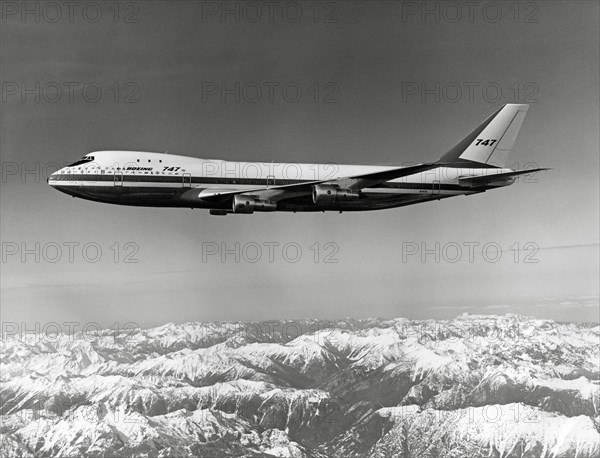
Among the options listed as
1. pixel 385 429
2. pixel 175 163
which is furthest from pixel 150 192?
pixel 385 429

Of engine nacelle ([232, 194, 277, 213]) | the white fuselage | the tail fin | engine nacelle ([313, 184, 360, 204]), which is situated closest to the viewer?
engine nacelle ([232, 194, 277, 213])

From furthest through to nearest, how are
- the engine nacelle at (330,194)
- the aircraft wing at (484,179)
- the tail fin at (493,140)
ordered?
the tail fin at (493,140), the aircraft wing at (484,179), the engine nacelle at (330,194)

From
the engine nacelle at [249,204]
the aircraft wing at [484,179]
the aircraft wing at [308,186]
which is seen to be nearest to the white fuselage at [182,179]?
the aircraft wing at [484,179]

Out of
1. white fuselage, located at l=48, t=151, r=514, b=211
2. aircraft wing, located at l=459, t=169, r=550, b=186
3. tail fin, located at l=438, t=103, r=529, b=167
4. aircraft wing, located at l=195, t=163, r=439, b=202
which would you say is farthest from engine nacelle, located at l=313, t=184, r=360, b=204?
tail fin, located at l=438, t=103, r=529, b=167

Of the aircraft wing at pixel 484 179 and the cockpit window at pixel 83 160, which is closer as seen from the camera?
the cockpit window at pixel 83 160

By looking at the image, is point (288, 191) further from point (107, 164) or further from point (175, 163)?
point (107, 164)

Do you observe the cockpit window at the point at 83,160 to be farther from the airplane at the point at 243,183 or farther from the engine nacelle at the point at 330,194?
the engine nacelle at the point at 330,194

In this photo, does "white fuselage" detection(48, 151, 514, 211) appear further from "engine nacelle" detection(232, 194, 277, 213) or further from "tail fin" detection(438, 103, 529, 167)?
"tail fin" detection(438, 103, 529, 167)

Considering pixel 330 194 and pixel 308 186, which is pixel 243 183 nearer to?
pixel 308 186
